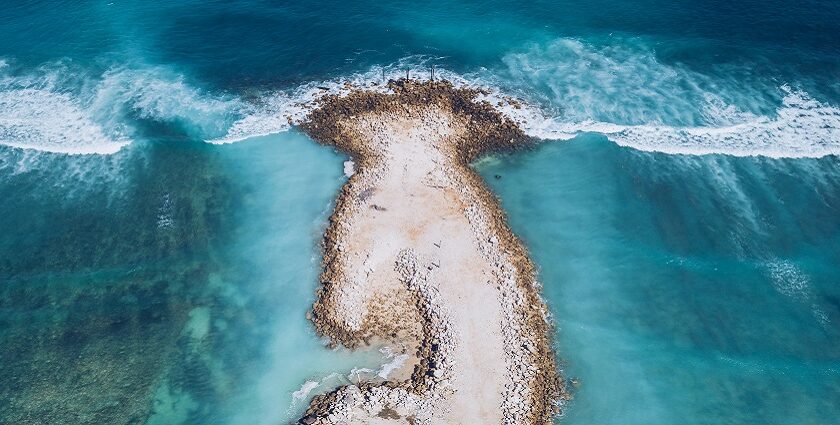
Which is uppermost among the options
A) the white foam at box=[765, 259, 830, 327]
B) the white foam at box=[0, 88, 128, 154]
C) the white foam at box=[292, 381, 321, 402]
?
the white foam at box=[0, 88, 128, 154]

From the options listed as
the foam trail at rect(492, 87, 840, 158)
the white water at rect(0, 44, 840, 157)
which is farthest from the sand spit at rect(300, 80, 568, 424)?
the white water at rect(0, 44, 840, 157)

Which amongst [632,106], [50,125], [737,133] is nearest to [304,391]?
[50,125]

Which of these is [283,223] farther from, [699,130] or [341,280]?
[699,130]

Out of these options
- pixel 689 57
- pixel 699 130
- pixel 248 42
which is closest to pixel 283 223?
pixel 248 42

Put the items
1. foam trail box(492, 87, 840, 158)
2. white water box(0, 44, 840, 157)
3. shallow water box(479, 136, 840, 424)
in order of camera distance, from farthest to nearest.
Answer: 1. white water box(0, 44, 840, 157)
2. foam trail box(492, 87, 840, 158)
3. shallow water box(479, 136, 840, 424)

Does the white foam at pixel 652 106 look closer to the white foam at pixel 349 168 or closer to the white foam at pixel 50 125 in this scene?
the white foam at pixel 349 168

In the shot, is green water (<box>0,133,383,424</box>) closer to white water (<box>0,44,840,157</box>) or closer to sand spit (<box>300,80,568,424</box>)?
sand spit (<box>300,80,568,424</box>)

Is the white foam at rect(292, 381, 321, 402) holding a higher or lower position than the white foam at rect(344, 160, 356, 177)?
lower
